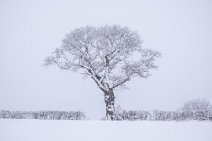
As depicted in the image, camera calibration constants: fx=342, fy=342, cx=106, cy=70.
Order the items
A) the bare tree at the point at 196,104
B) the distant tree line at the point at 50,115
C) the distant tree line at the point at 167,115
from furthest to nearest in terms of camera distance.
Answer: the bare tree at the point at 196,104 < the distant tree line at the point at 50,115 < the distant tree line at the point at 167,115

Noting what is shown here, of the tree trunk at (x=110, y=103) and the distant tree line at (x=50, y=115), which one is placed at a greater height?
the tree trunk at (x=110, y=103)

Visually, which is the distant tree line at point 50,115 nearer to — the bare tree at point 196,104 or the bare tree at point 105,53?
the bare tree at point 105,53

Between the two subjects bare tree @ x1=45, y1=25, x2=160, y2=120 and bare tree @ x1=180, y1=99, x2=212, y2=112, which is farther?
→ bare tree @ x1=180, y1=99, x2=212, y2=112

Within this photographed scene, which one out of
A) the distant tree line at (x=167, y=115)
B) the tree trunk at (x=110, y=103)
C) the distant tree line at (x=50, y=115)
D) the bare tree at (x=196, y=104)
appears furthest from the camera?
the bare tree at (x=196, y=104)

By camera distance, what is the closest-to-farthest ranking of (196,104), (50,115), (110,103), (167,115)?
(167,115) < (50,115) < (110,103) < (196,104)

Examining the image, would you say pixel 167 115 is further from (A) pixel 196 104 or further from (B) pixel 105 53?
(A) pixel 196 104

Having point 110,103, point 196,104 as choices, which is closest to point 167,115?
point 110,103

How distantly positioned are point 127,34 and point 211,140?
1001 inches

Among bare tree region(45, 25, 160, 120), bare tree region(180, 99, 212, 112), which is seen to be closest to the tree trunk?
bare tree region(45, 25, 160, 120)

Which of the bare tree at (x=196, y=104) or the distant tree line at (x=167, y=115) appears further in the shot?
the bare tree at (x=196, y=104)

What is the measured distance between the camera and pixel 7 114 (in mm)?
36812

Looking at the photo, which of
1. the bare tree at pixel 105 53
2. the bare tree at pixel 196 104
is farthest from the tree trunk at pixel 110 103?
the bare tree at pixel 196 104

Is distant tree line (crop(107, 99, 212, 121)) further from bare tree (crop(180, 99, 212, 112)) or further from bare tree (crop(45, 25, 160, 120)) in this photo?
bare tree (crop(180, 99, 212, 112))

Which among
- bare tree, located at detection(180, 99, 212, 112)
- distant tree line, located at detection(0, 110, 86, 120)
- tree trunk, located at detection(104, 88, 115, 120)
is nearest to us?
distant tree line, located at detection(0, 110, 86, 120)
